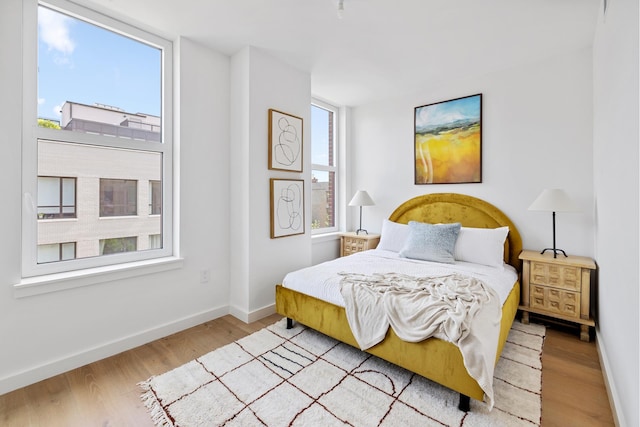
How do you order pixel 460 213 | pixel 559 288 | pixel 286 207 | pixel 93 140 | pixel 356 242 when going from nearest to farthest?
1. pixel 93 140
2. pixel 559 288
3. pixel 286 207
4. pixel 460 213
5. pixel 356 242

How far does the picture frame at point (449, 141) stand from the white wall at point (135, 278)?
2340 mm

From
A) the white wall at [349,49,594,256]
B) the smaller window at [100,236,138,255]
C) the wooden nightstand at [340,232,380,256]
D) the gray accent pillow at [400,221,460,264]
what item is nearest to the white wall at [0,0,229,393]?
the smaller window at [100,236,138,255]

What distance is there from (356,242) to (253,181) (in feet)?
5.72

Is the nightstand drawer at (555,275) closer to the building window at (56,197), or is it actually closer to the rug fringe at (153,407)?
the rug fringe at (153,407)

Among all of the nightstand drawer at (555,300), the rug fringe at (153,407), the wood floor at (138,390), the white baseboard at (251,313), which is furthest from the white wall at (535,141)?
the rug fringe at (153,407)

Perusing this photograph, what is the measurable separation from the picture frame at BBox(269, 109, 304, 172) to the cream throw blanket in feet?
4.60

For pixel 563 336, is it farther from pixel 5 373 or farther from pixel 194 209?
pixel 5 373

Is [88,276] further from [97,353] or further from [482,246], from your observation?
[482,246]

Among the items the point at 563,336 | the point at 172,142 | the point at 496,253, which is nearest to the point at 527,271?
the point at 496,253

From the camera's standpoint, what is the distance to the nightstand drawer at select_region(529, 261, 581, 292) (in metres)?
2.42

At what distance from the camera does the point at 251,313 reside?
2.74 m

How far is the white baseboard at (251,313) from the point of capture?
8.96 feet

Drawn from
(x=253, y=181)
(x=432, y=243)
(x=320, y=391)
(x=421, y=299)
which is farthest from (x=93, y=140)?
(x=432, y=243)

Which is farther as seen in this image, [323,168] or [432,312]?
[323,168]
